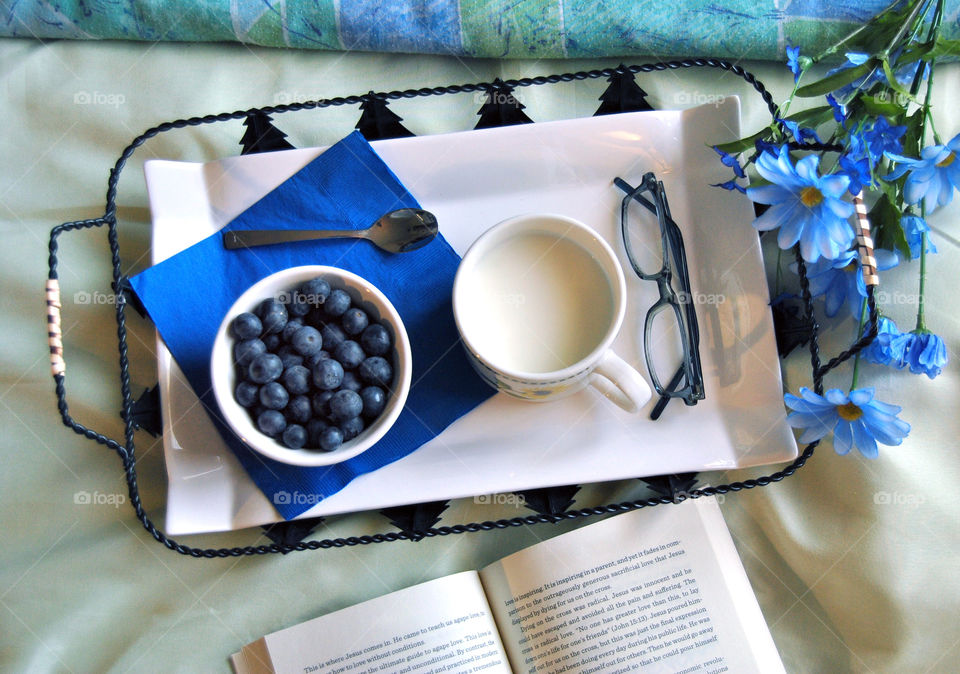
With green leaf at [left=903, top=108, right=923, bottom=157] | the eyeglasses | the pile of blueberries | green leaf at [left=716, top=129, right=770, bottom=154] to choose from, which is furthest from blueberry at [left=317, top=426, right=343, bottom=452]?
green leaf at [left=903, top=108, right=923, bottom=157]

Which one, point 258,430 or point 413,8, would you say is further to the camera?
point 413,8

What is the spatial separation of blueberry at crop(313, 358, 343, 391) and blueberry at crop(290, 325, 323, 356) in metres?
0.01

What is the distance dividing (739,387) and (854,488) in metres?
0.14

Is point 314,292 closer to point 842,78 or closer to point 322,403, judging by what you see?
point 322,403

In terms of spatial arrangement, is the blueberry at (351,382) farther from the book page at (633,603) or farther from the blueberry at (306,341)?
the book page at (633,603)

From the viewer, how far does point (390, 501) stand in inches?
21.9

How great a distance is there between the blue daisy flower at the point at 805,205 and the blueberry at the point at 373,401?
0.93 ft

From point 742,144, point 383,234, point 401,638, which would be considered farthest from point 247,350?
point 742,144

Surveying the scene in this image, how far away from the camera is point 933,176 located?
1.70 ft

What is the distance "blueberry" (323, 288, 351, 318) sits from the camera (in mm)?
525

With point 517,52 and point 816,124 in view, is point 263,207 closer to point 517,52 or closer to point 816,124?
point 517,52

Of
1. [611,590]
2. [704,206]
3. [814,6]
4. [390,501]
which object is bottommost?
[611,590]

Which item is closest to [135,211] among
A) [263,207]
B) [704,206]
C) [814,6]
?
[263,207]

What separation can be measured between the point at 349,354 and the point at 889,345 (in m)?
0.39
